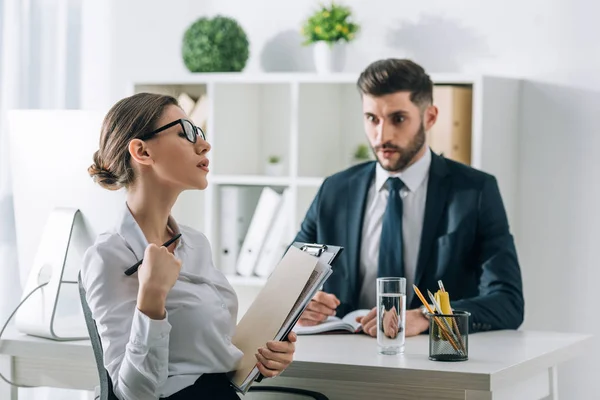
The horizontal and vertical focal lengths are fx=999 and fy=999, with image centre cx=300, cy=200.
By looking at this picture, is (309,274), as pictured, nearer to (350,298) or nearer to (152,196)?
(152,196)

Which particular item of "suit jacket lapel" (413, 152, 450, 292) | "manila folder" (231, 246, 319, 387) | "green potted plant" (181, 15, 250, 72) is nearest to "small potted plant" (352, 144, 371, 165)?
"green potted plant" (181, 15, 250, 72)

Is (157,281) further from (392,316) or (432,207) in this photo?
(432,207)

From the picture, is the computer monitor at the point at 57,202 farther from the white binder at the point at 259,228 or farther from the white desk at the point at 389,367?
the white binder at the point at 259,228

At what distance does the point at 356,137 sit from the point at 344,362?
1.97 metres

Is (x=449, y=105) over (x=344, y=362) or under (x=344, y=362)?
over

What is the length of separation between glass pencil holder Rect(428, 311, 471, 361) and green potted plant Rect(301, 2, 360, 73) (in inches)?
72.5

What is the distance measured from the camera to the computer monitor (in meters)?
2.38

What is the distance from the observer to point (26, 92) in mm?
3385

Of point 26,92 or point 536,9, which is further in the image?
point 536,9

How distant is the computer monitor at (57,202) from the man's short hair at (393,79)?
796 mm

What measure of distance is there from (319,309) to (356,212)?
16.0 inches

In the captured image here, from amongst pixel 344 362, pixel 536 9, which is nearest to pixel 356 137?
pixel 536 9

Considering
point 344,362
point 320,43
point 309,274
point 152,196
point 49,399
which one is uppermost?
point 320,43

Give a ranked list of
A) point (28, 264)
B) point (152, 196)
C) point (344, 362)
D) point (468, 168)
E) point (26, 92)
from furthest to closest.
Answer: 1. point (26, 92)
2. point (468, 168)
3. point (28, 264)
4. point (344, 362)
5. point (152, 196)
